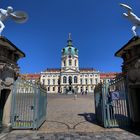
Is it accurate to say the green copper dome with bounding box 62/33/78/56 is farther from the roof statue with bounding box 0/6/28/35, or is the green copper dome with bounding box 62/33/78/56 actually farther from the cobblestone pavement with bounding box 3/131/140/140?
the cobblestone pavement with bounding box 3/131/140/140

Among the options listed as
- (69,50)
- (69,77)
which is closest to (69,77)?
(69,77)

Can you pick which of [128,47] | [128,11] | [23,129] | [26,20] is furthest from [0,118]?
[128,11]

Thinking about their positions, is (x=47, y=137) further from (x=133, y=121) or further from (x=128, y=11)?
(x=128, y=11)

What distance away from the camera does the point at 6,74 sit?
6941mm

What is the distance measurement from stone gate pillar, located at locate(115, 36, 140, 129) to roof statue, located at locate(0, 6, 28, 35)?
4.99m

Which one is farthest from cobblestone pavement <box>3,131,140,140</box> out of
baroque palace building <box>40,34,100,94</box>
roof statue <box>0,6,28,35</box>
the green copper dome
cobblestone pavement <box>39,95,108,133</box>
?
the green copper dome

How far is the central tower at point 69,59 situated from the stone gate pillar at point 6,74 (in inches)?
3121

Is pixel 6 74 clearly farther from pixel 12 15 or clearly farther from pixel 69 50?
pixel 69 50

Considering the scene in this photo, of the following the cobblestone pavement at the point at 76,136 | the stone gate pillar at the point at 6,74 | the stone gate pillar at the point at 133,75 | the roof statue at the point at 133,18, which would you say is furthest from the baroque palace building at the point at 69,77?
the cobblestone pavement at the point at 76,136

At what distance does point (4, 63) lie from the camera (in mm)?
6625

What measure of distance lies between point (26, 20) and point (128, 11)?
188 inches

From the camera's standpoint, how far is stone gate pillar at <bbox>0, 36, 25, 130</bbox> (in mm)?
6609

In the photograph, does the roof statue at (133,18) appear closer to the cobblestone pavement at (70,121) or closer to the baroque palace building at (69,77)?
the cobblestone pavement at (70,121)

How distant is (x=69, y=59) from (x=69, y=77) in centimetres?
1102
